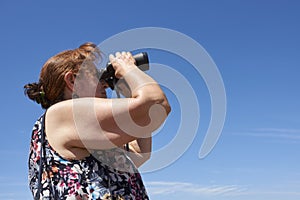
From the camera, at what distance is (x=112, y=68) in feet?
9.04

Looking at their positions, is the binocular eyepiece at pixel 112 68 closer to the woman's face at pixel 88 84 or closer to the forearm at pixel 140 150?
the woman's face at pixel 88 84

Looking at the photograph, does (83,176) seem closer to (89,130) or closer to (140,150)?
(89,130)

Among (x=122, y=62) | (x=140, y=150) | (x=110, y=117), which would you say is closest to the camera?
(x=110, y=117)

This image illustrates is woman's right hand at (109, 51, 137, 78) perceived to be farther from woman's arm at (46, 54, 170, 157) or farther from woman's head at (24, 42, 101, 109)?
woman's head at (24, 42, 101, 109)

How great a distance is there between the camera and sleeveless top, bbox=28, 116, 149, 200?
2.51m

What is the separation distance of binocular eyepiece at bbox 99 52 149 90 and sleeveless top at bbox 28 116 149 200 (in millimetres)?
403

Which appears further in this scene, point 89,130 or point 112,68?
point 112,68

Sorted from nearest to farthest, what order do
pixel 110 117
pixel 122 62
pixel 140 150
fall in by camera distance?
pixel 110 117, pixel 122 62, pixel 140 150

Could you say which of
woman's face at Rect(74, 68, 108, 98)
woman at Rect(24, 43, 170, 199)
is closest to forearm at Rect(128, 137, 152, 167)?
woman at Rect(24, 43, 170, 199)

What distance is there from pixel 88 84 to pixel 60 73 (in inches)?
6.6

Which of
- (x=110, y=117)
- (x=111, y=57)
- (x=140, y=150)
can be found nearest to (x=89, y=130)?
(x=110, y=117)

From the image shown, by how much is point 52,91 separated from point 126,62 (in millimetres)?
→ 470

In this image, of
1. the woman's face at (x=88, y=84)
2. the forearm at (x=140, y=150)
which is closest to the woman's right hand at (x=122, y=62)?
the woman's face at (x=88, y=84)

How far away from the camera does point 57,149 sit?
8.55 ft
